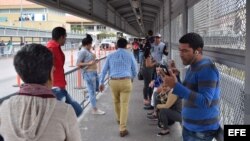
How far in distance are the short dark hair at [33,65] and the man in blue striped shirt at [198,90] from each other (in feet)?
4.30

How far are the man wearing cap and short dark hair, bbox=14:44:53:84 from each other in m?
6.85

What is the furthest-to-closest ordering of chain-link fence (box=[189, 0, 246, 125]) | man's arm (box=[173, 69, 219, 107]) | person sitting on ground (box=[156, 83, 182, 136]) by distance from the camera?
1. person sitting on ground (box=[156, 83, 182, 136])
2. chain-link fence (box=[189, 0, 246, 125])
3. man's arm (box=[173, 69, 219, 107])

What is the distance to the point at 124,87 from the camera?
6969mm

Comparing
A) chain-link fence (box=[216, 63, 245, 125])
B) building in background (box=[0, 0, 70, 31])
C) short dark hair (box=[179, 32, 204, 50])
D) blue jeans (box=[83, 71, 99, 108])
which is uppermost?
building in background (box=[0, 0, 70, 31])

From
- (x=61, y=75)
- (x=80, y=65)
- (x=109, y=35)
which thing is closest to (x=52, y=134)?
(x=61, y=75)

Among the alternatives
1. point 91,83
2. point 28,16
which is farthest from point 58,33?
point 28,16

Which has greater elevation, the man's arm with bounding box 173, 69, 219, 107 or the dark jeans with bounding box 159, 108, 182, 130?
the man's arm with bounding box 173, 69, 219, 107

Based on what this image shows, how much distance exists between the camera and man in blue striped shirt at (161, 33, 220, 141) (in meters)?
3.17

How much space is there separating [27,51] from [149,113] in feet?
21.6

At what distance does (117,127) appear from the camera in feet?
24.9

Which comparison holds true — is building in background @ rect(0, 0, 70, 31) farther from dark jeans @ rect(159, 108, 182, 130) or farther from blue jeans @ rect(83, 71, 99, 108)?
dark jeans @ rect(159, 108, 182, 130)

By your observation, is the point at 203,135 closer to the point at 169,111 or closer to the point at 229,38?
the point at 229,38

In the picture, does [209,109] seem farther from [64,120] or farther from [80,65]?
[80,65]

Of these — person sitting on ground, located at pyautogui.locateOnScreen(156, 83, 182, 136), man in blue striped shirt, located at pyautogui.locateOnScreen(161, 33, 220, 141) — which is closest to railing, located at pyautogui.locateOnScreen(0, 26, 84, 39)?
person sitting on ground, located at pyautogui.locateOnScreen(156, 83, 182, 136)
